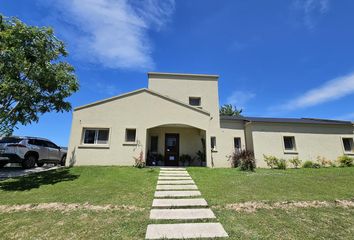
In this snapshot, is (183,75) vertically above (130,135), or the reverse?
(183,75)

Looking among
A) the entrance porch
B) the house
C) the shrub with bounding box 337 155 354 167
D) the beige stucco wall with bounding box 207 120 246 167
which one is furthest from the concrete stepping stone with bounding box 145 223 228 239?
the shrub with bounding box 337 155 354 167

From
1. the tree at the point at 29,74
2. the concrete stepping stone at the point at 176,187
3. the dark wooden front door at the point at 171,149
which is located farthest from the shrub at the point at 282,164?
the tree at the point at 29,74

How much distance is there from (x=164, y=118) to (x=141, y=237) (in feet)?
31.7

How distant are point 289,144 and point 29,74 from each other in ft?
60.0

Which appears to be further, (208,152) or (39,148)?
(39,148)

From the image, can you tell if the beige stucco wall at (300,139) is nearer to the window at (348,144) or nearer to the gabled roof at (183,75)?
the window at (348,144)

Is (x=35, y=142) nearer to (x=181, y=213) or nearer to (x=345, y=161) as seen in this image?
(x=181, y=213)

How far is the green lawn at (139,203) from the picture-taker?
417cm

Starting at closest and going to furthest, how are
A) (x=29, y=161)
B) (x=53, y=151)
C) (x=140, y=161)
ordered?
(x=140, y=161), (x=29, y=161), (x=53, y=151)

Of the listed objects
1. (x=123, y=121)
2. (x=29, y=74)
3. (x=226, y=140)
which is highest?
(x=29, y=74)

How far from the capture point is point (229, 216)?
16.4ft

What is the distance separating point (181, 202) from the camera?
612 centimetres

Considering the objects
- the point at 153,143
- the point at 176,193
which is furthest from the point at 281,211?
the point at 153,143

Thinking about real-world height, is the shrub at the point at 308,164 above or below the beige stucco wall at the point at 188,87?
below
